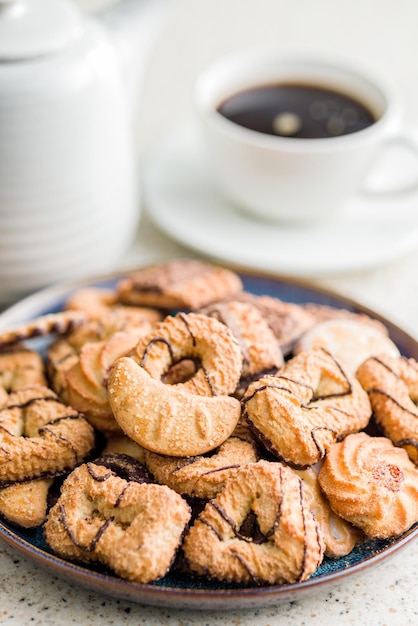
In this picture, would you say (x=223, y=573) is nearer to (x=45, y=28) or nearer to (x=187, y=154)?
(x=45, y=28)

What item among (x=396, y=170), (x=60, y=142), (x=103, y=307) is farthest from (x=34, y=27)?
(x=396, y=170)

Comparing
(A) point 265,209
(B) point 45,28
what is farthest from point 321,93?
(B) point 45,28

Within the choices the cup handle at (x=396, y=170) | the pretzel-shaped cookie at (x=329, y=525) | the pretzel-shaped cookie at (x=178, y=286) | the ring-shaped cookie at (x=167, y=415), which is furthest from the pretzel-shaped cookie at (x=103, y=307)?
the cup handle at (x=396, y=170)

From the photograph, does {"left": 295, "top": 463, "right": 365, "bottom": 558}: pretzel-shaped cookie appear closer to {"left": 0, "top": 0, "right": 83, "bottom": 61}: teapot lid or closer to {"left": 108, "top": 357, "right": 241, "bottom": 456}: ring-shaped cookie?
{"left": 108, "top": 357, "right": 241, "bottom": 456}: ring-shaped cookie

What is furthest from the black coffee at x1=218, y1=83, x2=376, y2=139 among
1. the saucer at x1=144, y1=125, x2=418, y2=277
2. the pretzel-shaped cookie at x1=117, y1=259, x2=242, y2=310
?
the pretzel-shaped cookie at x1=117, y1=259, x2=242, y2=310

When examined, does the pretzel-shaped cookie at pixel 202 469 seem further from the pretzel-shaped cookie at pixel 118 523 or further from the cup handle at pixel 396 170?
the cup handle at pixel 396 170

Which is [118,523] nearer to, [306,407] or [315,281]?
[306,407]
